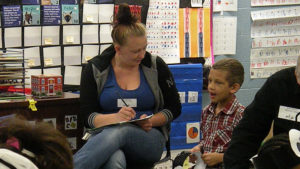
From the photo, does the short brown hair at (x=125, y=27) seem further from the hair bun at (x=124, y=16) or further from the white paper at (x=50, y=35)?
the white paper at (x=50, y=35)

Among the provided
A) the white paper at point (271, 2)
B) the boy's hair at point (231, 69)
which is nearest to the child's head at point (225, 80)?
the boy's hair at point (231, 69)

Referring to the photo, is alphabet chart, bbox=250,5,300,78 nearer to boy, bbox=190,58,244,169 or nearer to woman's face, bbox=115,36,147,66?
boy, bbox=190,58,244,169

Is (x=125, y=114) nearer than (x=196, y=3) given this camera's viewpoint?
Yes

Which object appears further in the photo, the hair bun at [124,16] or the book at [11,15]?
the book at [11,15]

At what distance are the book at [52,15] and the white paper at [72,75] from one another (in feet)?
1.36

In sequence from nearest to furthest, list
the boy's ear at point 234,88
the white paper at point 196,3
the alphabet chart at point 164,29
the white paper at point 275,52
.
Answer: the boy's ear at point 234,88 < the alphabet chart at point 164,29 < the white paper at point 196,3 < the white paper at point 275,52

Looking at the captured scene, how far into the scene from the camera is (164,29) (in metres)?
4.68

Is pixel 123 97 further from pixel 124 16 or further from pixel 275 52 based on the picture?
pixel 275 52

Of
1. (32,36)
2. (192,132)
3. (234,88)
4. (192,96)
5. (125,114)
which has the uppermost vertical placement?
(32,36)

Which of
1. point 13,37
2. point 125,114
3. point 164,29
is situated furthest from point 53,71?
point 125,114

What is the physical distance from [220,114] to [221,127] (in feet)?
0.29

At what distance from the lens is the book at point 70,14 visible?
165 inches

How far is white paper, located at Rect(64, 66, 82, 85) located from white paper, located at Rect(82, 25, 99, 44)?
255 millimetres

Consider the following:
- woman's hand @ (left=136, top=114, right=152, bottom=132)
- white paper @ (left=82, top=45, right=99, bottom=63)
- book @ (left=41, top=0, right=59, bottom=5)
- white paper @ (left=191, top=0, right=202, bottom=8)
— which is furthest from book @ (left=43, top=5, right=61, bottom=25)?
woman's hand @ (left=136, top=114, right=152, bottom=132)
